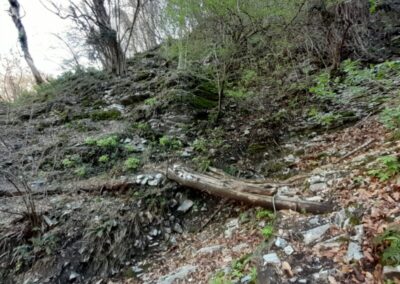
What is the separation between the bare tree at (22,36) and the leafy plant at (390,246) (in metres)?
10.2

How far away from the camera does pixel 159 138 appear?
507 centimetres

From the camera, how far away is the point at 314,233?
2332 mm

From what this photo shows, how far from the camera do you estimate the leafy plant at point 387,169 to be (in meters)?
2.45

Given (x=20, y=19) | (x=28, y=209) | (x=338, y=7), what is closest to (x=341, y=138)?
(x=338, y=7)

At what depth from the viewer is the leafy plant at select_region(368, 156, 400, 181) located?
245 cm

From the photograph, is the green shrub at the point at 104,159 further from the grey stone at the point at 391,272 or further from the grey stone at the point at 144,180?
Result: the grey stone at the point at 391,272

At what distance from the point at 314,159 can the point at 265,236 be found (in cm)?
167

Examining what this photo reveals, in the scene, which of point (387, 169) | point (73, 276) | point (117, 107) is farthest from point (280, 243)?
point (117, 107)

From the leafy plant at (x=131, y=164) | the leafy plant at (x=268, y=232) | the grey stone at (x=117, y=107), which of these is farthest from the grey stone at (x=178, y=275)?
the grey stone at (x=117, y=107)

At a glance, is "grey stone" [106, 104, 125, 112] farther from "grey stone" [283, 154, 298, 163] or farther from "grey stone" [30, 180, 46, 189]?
"grey stone" [283, 154, 298, 163]

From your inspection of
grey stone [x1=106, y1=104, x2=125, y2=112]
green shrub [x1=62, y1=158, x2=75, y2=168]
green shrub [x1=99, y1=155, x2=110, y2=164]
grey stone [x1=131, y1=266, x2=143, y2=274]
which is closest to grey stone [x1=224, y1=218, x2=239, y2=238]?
grey stone [x1=131, y1=266, x2=143, y2=274]

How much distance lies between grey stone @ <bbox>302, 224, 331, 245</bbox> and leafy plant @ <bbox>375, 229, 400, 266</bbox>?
0.45 metres

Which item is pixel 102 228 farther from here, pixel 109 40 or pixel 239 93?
pixel 109 40

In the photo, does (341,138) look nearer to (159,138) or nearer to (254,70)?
(254,70)
